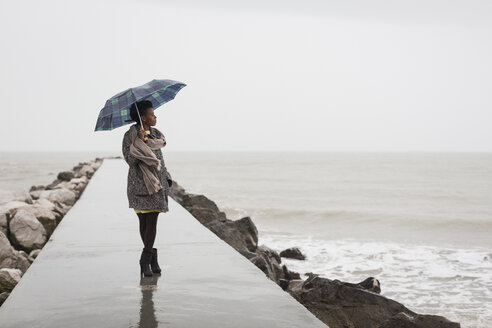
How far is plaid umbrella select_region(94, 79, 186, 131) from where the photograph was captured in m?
3.68

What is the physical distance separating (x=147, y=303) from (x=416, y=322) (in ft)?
7.60

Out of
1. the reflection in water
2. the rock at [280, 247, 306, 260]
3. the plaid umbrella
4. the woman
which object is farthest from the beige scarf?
the rock at [280, 247, 306, 260]

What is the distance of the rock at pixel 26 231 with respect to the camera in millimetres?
6297

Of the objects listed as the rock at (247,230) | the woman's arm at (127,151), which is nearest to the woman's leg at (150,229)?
the woman's arm at (127,151)

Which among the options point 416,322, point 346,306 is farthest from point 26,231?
point 416,322

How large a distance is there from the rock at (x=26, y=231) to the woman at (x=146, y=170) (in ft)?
9.83

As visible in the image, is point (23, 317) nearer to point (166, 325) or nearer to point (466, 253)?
point (166, 325)

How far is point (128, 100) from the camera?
367 cm

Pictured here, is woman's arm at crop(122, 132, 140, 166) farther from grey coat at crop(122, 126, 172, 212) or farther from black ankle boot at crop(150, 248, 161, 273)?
black ankle boot at crop(150, 248, 161, 273)

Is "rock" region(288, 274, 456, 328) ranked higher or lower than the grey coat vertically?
lower

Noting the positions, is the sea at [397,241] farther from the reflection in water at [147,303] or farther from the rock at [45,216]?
the reflection in water at [147,303]

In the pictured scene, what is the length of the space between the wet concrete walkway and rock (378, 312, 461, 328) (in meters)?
1.17

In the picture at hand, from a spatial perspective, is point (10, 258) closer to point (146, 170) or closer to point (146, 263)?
point (146, 263)

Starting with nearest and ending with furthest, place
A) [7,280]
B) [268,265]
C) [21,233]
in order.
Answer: [7,280] < [21,233] < [268,265]
